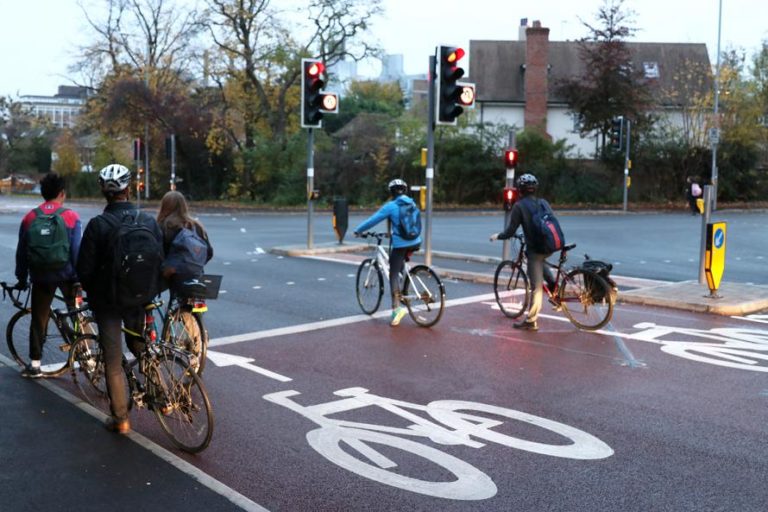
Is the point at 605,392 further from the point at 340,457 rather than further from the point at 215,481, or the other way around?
the point at 215,481

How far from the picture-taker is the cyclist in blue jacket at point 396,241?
9531 millimetres

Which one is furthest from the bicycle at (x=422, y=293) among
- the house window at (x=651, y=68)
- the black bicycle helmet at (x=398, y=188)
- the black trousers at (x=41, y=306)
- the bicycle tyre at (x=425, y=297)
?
the house window at (x=651, y=68)

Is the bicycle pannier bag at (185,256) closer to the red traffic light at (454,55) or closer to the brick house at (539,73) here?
the red traffic light at (454,55)

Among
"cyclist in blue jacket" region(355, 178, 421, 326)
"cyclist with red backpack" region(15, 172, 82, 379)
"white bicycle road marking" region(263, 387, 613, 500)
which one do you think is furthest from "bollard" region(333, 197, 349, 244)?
"white bicycle road marking" region(263, 387, 613, 500)

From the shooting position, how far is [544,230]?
30.2 feet

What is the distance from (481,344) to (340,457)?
3726 mm

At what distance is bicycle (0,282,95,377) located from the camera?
266 inches

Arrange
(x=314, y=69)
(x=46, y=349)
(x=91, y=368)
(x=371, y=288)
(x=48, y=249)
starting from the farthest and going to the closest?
(x=314, y=69)
(x=371, y=288)
(x=46, y=349)
(x=48, y=249)
(x=91, y=368)

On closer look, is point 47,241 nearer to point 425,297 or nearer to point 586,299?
point 425,297

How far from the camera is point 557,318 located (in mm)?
10273

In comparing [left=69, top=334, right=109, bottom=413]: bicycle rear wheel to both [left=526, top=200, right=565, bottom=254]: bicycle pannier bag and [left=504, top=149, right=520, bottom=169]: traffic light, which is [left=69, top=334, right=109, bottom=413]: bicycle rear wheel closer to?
[left=526, top=200, right=565, bottom=254]: bicycle pannier bag

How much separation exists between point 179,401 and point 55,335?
8.89 ft

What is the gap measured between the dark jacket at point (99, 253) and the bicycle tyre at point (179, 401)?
1.85 ft

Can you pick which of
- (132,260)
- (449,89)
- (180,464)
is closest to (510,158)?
(449,89)
